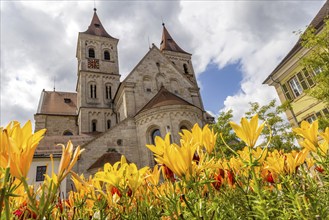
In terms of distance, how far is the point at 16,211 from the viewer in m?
1.20

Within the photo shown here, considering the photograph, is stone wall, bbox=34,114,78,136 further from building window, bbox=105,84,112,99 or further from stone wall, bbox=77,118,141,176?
stone wall, bbox=77,118,141,176

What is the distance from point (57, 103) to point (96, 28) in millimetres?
14411

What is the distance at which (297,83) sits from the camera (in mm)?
18297

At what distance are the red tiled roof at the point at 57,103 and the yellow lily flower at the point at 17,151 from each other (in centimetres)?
3531

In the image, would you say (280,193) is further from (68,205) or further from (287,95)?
(287,95)

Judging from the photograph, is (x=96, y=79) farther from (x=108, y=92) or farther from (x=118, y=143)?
(x=118, y=143)

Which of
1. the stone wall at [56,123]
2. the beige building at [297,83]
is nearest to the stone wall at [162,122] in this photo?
the beige building at [297,83]

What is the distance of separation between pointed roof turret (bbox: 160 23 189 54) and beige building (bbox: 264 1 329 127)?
24.0 m

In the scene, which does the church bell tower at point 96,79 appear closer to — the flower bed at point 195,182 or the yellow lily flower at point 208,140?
the flower bed at point 195,182

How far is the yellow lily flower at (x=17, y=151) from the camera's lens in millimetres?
715

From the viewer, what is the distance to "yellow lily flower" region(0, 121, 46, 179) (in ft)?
2.35

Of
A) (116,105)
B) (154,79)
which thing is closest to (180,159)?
(154,79)

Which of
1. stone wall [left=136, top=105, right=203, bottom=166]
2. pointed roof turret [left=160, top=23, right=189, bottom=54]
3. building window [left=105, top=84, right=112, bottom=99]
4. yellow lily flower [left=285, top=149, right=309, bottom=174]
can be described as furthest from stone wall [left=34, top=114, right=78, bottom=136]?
yellow lily flower [left=285, top=149, right=309, bottom=174]

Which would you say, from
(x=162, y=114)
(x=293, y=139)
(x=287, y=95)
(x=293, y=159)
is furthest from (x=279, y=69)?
Answer: (x=293, y=159)
